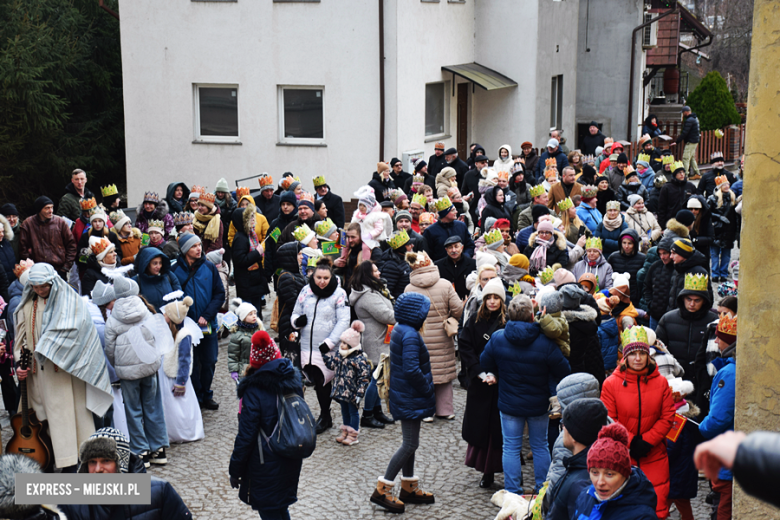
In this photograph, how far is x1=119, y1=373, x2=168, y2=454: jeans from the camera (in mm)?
7723

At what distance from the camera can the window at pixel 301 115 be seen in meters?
20.3

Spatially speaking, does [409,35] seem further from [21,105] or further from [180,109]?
[21,105]

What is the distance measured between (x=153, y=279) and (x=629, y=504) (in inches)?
228

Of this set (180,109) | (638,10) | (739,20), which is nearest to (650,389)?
(180,109)

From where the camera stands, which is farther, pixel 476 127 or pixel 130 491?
pixel 476 127

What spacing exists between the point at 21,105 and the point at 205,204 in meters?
11.2

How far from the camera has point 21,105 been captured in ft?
68.3

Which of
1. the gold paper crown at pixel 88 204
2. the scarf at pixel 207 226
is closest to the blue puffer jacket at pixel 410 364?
the scarf at pixel 207 226

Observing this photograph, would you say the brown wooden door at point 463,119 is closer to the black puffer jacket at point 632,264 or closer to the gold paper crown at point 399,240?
the black puffer jacket at point 632,264

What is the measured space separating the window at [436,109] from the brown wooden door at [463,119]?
3.06ft

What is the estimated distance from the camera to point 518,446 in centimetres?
693

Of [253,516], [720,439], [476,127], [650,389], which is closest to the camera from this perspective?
[720,439]

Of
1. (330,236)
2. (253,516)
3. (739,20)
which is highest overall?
(739,20)

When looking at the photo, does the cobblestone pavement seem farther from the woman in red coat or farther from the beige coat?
the woman in red coat
